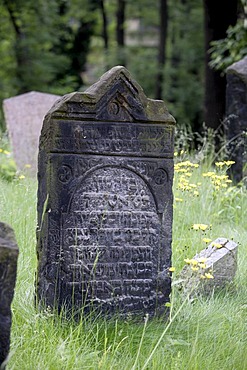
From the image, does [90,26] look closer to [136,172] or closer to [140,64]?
[140,64]

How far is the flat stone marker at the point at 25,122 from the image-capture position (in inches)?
507

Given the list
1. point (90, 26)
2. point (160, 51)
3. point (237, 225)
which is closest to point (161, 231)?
point (237, 225)

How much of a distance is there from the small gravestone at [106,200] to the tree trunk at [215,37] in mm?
10123

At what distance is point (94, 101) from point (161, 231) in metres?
1.01

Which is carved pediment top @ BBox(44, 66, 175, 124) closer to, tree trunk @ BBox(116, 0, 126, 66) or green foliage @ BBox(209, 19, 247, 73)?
green foliage @ BBox(209, 19, 247, 73)

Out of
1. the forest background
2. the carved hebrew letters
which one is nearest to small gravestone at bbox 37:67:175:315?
the carved hebrew letters

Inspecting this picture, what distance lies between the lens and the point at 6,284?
4.11 m

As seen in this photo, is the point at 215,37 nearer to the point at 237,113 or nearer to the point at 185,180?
the point at 237,113

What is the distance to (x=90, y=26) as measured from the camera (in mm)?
30984

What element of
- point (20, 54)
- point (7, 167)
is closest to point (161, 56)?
point (20, 54)

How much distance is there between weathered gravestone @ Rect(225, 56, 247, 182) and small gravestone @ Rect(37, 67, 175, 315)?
5027mm

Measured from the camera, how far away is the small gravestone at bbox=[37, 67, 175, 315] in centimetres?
575

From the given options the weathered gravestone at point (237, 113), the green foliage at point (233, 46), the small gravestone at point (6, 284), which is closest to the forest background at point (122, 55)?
the green foliage at point (233, 46)

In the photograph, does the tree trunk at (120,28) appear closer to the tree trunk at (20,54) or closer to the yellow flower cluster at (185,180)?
the tree trunk at (20,54)
